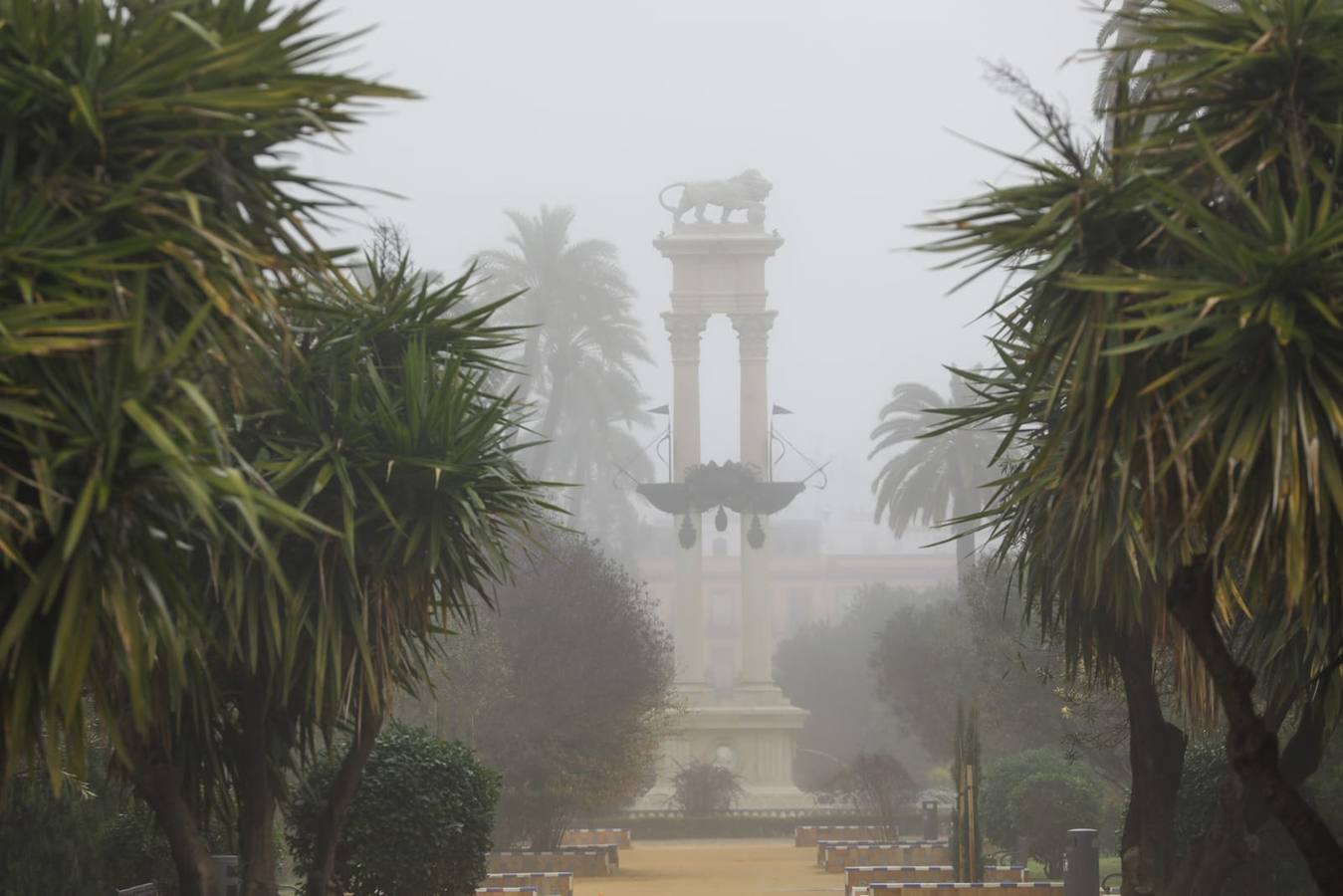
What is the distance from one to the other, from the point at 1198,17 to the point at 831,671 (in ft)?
234

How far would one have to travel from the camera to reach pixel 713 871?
33719 mm

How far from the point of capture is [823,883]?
3052 cm

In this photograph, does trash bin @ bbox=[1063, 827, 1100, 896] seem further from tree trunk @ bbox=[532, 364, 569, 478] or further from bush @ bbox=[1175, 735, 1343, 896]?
tree trunk @ bbox=[532, 364, 569, 478]

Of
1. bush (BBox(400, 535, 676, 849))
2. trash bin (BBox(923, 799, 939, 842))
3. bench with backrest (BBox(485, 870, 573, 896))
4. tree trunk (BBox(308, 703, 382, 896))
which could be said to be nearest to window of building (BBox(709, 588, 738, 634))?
bush (BBox(400, 535, 676, 849))

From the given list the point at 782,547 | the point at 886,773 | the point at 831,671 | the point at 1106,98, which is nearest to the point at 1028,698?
the point at 886,773

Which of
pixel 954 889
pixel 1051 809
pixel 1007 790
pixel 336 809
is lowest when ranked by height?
pixel 954 889

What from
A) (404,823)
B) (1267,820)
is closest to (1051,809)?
(1267,820)

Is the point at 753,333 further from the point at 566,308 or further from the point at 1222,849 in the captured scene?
the point at 1222,849

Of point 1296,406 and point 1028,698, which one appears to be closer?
point 1296,406

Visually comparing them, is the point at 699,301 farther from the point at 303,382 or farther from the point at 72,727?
the point at 72,727

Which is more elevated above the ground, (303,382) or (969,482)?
(969,482)

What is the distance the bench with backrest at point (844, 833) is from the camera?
129ft

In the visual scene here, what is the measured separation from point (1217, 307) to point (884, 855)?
79.4ft

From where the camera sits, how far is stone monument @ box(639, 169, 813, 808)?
54562 millimetres
